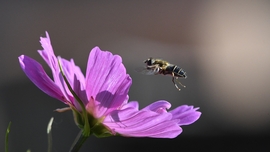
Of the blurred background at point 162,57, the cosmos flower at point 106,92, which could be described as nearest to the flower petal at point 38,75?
the cosmos flower at point 106,92

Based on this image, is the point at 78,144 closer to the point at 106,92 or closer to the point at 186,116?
the point at 106,92

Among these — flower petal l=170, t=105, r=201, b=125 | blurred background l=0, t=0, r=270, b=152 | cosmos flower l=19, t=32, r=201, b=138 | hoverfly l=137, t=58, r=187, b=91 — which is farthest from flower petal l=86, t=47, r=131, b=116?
blurred background l=0, t=0, r=270, b=152

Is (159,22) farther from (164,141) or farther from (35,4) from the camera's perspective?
(164,141)

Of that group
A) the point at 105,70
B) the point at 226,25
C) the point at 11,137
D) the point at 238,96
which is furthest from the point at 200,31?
the point at 105,70

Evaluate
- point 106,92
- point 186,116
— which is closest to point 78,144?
point 106,92

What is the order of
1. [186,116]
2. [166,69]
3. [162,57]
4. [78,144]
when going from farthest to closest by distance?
[162,57]
[166,69]
[186,116]
[78,144]

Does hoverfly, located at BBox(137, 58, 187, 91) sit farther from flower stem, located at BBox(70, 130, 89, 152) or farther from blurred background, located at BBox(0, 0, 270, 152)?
blurred background, located at BBox(0, 0, 270, 152)
